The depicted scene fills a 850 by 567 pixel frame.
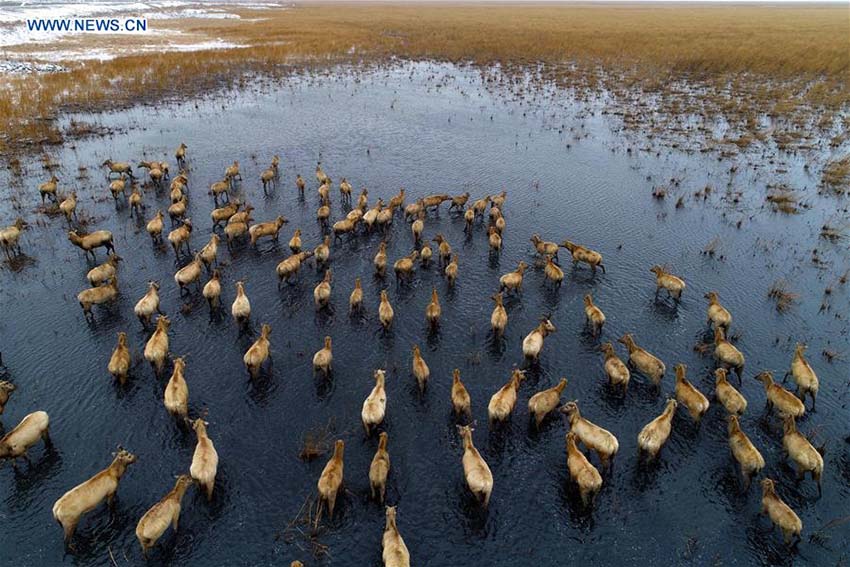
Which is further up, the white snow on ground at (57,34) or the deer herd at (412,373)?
the white snow on ground at (57,34)

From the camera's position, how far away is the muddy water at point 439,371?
42.4ft

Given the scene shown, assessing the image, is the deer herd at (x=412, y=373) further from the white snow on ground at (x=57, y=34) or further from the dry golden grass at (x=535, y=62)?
the white snow on ground at (x=57, y=34)

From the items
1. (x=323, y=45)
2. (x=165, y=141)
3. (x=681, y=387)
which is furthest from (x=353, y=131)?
(x=323, y=45)

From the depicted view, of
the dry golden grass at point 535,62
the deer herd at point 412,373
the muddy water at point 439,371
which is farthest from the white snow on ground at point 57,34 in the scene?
the deer herd at point 412,373

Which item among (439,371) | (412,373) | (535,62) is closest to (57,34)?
(535,62)

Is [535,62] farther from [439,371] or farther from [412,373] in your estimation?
[412,373]

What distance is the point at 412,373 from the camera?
18.1 meters

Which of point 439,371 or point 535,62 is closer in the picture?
point 439,371

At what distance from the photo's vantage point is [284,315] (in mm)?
20938

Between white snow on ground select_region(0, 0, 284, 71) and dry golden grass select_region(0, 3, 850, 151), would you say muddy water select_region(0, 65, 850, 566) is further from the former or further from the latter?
white snow on ground select_region(0, 0, 284, 71)

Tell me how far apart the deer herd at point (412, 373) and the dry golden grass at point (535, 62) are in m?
23.5

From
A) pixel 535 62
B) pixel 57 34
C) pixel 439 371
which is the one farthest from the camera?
pixel 57 34

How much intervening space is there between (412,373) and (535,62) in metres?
67.9

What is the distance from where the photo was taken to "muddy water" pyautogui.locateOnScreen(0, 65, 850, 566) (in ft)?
42.4
